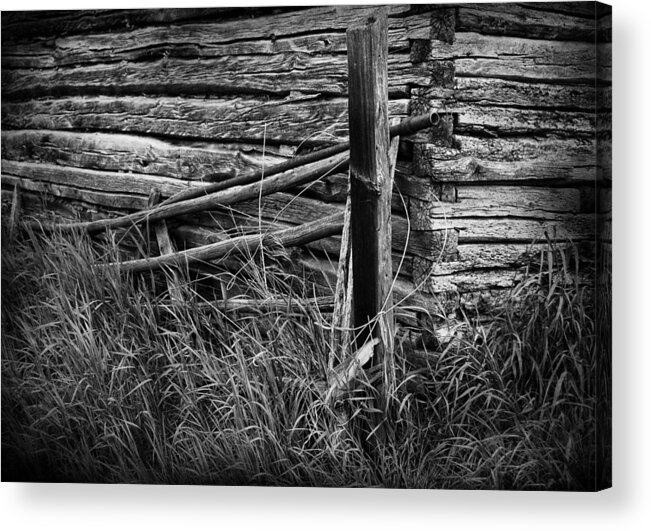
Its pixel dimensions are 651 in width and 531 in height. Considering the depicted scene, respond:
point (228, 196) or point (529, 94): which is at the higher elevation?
point (529, 94)

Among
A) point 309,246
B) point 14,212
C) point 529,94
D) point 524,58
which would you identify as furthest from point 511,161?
point 14,212

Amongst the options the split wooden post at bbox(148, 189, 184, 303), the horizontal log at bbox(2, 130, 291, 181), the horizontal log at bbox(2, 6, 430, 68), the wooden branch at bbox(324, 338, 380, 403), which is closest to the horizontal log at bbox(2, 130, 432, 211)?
the horizontal log at bbox(2, 130, 291, 181)

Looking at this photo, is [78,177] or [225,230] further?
[78,177]

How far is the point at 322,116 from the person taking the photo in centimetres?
476

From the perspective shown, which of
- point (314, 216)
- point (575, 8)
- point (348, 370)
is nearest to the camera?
point (575, 8)

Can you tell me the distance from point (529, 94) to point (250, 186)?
1251 mm

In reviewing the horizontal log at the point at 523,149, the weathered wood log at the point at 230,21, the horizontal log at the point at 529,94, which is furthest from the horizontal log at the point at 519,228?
the weathered wood log at the point at 230,21

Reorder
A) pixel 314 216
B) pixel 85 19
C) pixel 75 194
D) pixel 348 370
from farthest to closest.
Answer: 1. pixel 75 194
2. pixel 85 19
3. pixel 314 216
4. pixel 348 370

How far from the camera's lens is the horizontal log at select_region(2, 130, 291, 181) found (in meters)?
4.89

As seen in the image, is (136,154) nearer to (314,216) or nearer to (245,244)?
(245,244)

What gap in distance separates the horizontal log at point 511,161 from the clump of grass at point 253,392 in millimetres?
438

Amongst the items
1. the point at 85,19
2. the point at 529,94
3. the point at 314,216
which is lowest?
the point at 314,216

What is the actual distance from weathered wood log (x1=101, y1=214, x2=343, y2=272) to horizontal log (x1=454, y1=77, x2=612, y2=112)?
0.75 meters

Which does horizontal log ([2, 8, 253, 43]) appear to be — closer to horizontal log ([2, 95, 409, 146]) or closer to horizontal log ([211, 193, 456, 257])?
horizontal log ([2, 95, 409, 146])
